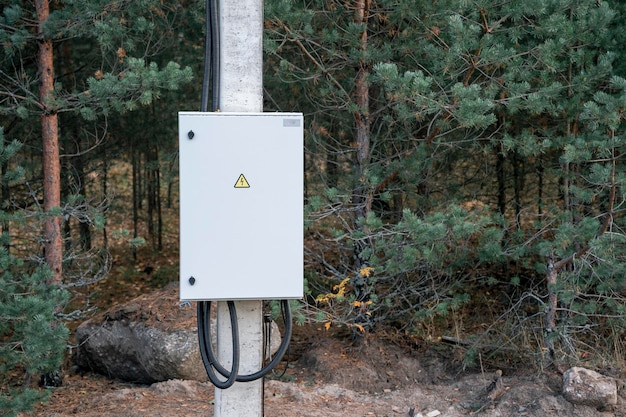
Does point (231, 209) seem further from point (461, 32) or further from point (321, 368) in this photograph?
point (321, 368)

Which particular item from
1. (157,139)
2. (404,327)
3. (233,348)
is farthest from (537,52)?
(157,139)

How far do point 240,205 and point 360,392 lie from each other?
3.75 m

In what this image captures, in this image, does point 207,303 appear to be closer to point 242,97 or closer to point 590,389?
point 242,97

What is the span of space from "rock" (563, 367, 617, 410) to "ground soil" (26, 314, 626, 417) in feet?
0.20

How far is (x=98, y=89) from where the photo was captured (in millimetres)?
6289

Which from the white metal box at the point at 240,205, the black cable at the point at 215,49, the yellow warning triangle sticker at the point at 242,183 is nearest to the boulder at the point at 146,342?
the white metal box at the point at 240,205

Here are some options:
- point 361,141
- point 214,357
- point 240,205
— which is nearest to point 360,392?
point 361,141

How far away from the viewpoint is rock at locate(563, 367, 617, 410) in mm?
5379

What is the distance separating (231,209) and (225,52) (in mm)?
752

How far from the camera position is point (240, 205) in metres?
3.37

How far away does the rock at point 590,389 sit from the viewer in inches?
212

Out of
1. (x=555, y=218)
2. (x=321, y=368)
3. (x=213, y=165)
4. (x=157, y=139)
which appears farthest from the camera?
(x=157, y=139)

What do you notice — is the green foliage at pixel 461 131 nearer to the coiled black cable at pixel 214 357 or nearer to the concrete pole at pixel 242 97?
the concrete pole at pixel 242 97

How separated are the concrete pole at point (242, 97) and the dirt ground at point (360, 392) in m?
2.10
